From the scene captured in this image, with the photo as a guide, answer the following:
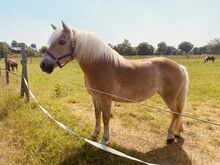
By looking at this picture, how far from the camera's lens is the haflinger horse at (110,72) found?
294cm

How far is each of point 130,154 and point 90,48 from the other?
165 cm

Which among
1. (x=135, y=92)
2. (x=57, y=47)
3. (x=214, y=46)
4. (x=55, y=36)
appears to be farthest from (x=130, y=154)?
(x=214, y=46)

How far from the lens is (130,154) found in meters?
3.18

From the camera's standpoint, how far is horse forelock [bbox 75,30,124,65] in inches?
120

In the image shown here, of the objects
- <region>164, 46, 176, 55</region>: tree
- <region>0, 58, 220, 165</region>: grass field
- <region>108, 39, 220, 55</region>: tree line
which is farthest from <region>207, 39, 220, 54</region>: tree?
<region>0, 58, 220, 165</region>: grass field

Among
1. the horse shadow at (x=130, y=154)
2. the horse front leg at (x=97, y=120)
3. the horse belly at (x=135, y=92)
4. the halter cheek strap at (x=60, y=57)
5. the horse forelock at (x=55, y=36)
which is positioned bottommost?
the horse shadow at (x=130, y=154)

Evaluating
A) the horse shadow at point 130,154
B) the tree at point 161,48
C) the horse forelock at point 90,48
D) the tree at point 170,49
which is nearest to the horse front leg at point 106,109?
the horse shadow at point 130,154

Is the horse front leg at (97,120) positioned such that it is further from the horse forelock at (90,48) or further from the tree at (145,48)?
the tree at (145,48)

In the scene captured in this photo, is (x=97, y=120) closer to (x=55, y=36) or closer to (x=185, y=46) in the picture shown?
(x=55, y=36)

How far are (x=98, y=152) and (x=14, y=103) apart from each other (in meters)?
3.04

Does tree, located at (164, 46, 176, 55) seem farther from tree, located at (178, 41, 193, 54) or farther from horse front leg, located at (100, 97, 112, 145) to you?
horse front leg, located at (100, 97, 112, 145)

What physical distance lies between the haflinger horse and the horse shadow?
254 mm

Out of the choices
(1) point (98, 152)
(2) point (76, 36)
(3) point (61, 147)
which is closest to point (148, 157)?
(1) point (98, 152)

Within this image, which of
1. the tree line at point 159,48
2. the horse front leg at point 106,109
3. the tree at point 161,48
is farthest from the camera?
the tree at point 161,48
